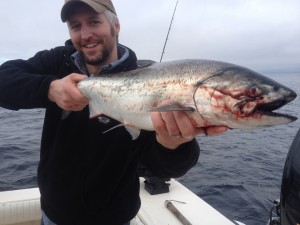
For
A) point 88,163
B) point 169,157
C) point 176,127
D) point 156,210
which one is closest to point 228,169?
point 156,210

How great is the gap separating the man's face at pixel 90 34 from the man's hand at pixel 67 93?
0.64 m

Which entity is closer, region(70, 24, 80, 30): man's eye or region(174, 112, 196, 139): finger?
region(174, 112, 196, 139): finger

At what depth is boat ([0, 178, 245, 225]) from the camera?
4.81 m

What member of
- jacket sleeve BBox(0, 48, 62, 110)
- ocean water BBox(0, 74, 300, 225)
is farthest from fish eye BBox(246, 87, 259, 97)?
ocean water BBox(0, 74, 300, 225)

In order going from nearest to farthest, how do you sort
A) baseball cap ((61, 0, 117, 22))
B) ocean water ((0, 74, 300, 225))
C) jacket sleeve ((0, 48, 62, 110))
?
jacket sleeve ((0, 48, 62, 110)), baseball cap ((61, 0, 117, 22)), ocean water ((0, 74, 300, 225))

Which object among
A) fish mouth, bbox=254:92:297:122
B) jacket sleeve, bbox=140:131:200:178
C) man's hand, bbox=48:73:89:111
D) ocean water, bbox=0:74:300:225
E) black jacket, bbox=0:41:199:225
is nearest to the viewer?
fish mouth, bbox=254:92:297:122

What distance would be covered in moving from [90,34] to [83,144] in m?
1.17

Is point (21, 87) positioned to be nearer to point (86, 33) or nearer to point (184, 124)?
point (86, 33)

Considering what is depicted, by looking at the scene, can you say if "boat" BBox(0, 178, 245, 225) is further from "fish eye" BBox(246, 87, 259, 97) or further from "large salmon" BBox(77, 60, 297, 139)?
"fish eye" BBox(246, 87, 259, 97)

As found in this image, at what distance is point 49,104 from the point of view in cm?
308

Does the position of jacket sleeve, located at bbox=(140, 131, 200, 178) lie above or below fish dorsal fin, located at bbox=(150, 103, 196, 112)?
below

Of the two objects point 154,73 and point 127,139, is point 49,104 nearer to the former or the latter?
point 127,139

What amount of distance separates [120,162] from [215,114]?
4.23ft

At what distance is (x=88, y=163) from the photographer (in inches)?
125
